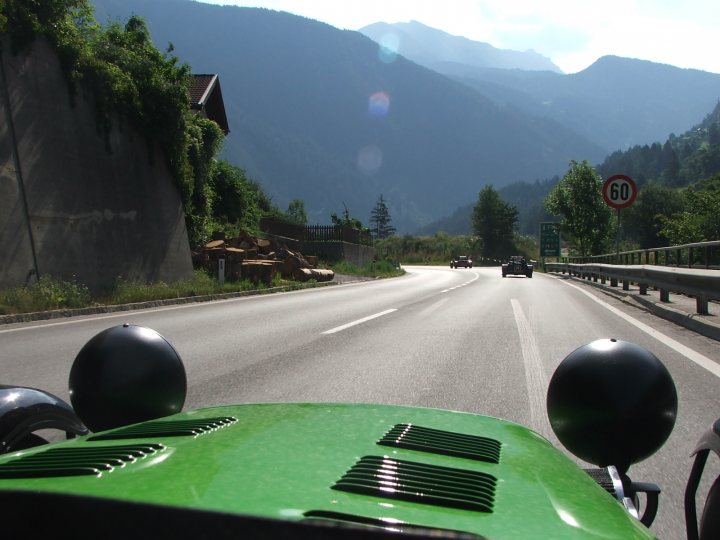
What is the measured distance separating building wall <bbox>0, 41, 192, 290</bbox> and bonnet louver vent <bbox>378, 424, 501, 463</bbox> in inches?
548

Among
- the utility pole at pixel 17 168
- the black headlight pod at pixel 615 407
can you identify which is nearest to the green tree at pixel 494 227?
the utility pole at pixel 17 168

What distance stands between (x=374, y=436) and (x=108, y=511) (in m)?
0.86

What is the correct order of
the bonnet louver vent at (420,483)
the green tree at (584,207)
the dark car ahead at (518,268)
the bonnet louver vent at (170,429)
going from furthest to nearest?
the green tree at (584,207), the dark car ahead at (518,268), the bonnet louver vent at (170,429), the bonnet louver vent at (420,483)

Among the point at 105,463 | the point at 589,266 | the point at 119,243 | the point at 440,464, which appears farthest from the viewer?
the point at 589,266

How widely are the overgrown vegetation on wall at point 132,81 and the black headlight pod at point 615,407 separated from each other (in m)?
16.0

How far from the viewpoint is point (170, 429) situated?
6.32 ft

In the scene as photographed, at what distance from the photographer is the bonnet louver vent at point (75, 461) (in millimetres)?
1350

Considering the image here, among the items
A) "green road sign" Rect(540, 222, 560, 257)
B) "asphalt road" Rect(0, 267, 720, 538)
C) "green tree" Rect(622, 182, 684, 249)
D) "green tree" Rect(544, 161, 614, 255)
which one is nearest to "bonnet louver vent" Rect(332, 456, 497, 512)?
"asphalt road" Rect(0, 267, 720, 538)

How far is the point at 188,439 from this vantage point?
68.3 inches

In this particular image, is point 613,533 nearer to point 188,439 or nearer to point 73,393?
point 188,439

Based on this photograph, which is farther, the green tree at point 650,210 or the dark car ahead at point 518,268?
the green tree at point 650,210

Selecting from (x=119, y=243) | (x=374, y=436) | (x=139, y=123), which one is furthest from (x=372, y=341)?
(x=139, y=123)

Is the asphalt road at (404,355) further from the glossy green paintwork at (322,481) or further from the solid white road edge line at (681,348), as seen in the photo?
the glossy green paintwork at (322,481)

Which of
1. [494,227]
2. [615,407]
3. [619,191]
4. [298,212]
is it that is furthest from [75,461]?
[494,227]
